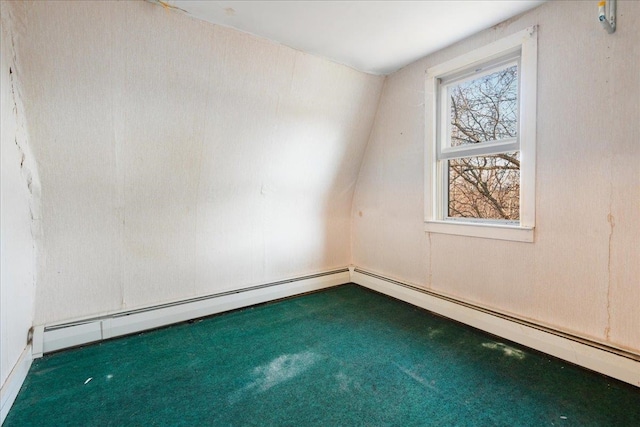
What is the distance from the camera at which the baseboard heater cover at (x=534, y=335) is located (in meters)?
1.70

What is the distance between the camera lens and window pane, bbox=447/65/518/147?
2227mm

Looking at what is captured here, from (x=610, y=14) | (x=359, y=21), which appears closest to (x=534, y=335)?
(x=610, y=14)

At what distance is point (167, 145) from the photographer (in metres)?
2.26

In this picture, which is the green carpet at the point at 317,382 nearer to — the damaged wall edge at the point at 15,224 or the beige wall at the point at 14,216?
the damaged wall edge at the point at 15,224

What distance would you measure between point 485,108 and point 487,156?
0.38m

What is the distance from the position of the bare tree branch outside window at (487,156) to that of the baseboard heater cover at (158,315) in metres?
1.74

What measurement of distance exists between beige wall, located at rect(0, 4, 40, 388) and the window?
2783mm

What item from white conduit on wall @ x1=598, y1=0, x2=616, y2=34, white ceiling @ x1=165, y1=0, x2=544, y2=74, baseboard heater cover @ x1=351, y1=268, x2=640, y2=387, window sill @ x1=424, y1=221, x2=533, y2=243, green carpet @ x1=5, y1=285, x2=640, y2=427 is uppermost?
white ceiling @ x1=165, y1=0, x2=544, y2=74

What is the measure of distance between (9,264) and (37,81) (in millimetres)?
1036

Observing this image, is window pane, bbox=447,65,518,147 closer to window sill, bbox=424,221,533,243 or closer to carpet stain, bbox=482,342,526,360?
window sill, bbox=424,221,533,243

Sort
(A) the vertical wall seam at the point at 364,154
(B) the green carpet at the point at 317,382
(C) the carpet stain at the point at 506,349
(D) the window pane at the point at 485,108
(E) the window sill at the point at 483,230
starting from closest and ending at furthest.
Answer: (B) the green carpet at the point at 317,382, (C) the carpet stain at the point at 506,349, (E) the window sill at the point at 483,230, (D) the window pane at the point at 485,108, (A) the vertical wall seam at the point at 364,154

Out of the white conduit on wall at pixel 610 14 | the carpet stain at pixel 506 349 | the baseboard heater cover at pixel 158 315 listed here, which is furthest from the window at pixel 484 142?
the baseboard heater cover at pixel 158 315

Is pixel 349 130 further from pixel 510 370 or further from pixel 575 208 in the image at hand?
pixel 510 370

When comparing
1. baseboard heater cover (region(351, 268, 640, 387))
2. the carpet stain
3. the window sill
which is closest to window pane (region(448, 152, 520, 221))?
the window sill
